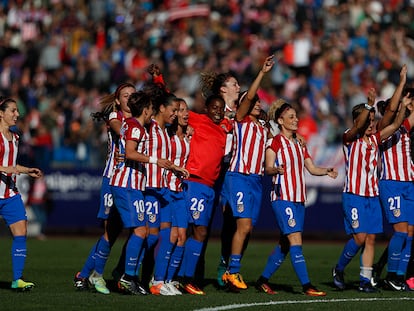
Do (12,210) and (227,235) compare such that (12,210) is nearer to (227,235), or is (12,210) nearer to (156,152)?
(156,152)

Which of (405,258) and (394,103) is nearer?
(394,103)

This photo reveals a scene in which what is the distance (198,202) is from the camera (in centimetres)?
1422

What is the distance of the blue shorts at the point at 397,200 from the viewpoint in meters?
14.6

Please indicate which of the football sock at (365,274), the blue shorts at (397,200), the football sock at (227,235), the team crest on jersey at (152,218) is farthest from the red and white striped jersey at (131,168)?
the blue shorts at (397,200)

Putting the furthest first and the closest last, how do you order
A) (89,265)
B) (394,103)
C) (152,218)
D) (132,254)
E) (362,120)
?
(394,103)
(362,120)
(89,265)
(152,218)
(132,254)

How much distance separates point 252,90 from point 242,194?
1291mm

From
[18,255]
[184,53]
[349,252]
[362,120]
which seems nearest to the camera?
[18,255]

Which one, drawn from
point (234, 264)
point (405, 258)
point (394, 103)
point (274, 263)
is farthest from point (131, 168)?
point (405, 258)

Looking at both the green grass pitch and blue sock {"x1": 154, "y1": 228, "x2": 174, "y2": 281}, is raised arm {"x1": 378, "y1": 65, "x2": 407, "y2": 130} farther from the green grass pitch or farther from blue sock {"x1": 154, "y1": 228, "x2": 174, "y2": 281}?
blue sock {"x1": 154, "y1": 228, "x2": 174, "y2": 281}

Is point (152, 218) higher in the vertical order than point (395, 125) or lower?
lower

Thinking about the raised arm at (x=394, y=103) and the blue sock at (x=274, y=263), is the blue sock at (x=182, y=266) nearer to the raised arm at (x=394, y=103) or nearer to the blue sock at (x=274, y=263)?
the blue sock at (x=274, y=263)

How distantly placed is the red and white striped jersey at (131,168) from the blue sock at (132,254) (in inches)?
23.1

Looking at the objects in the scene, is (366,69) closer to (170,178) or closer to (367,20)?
(367,20)

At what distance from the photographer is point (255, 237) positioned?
24.4 metres
